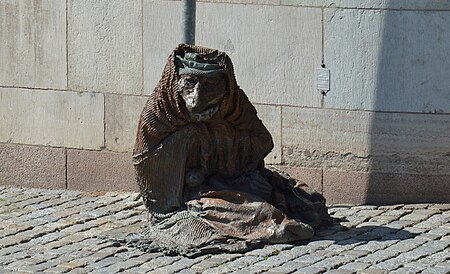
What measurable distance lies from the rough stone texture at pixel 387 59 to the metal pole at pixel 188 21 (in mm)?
1126

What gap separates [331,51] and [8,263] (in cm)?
323

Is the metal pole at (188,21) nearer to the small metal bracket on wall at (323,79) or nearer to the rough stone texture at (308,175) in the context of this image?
the small metal bracket on wall at (323,79)

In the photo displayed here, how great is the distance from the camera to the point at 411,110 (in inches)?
446

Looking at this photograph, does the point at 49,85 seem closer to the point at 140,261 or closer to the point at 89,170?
the point at 89,170

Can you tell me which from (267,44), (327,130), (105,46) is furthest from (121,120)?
(327,130)

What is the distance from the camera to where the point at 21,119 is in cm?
1246

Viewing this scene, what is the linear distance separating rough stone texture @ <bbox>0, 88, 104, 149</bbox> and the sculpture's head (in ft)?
6.87

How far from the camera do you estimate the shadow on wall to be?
36.8 feet

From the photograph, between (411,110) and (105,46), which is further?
(105,46)

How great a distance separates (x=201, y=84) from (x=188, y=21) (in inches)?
38.7

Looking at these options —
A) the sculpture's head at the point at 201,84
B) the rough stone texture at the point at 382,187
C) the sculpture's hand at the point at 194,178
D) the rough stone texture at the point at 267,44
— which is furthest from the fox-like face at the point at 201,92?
the rough stone texture at the point at 382,187

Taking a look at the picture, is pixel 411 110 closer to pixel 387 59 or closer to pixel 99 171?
pixel 387 59

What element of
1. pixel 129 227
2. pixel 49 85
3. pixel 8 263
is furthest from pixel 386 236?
pixel 49 85

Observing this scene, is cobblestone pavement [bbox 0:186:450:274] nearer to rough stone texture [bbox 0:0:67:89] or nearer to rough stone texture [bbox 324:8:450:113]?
rough stone texture [bbox 324:8:450:113]
